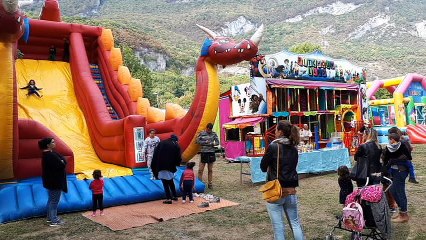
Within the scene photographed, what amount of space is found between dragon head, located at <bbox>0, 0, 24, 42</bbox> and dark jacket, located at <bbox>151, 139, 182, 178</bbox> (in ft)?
8.53

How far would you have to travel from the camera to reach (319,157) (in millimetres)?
9211

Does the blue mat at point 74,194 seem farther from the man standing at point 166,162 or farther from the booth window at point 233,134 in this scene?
the booth window at point 233,134

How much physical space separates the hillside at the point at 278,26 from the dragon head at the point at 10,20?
172 feet

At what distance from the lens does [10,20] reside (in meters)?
4.50

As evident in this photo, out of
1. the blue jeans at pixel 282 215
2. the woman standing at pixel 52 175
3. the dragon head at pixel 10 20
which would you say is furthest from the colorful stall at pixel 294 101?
the dragon head at pixel 10 20

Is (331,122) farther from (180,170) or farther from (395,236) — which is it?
(395,236)

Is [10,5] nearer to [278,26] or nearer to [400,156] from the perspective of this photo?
[400,156]

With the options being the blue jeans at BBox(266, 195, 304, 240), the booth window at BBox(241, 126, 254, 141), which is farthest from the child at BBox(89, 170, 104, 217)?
the booth window at BBox(241, 126, 254, 141)

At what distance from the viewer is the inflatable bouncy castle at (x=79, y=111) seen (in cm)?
552

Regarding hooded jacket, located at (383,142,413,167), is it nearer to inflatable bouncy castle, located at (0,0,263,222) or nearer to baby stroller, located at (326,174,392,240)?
baby stroller, located at (326,174,392,240)

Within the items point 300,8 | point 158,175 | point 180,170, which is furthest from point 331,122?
point 300,8

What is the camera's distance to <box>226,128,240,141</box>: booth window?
13820 millimetres

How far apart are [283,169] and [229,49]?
160 inches

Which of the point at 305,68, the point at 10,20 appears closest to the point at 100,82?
the point at 10,20
